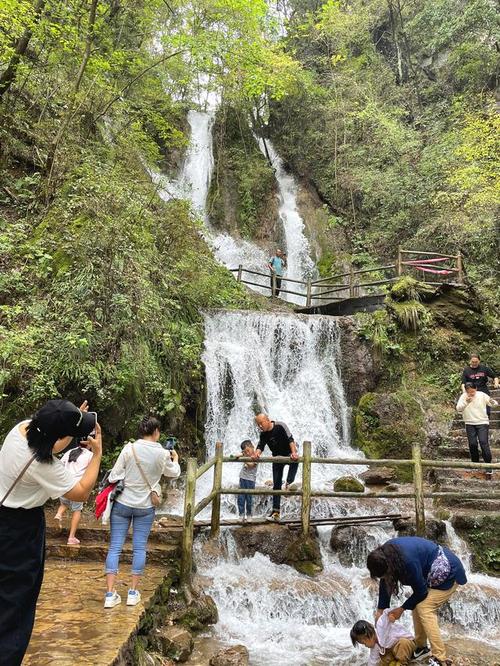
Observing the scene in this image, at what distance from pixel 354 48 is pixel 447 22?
6661 mm

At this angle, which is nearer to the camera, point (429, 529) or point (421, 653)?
point (421, 653)

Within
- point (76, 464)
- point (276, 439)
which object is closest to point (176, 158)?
point (276, 439)

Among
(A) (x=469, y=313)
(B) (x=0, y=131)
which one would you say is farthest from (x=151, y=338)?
(A) (x=469, y=313)

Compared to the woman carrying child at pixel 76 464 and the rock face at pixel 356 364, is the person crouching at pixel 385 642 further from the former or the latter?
the rock face at pixel 356 364

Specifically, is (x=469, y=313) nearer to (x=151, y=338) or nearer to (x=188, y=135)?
(x=151, y=338)

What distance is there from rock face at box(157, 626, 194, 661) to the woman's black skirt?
9.09ft

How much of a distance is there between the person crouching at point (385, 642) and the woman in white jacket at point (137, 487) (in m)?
2.17

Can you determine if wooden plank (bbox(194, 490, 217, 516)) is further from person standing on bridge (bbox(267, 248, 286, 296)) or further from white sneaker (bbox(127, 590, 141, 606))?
person standing on bridge (bbox(267, 248, 286, 296))

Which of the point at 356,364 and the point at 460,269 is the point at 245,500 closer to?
the point at 356,364

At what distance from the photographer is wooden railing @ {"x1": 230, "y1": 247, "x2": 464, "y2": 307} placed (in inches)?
597

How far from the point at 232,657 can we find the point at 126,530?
170 cm

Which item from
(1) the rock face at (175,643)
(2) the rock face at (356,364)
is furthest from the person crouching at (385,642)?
(2) the rock face at (356,364)

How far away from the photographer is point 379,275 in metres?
18.4

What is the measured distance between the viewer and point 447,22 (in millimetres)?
20906
